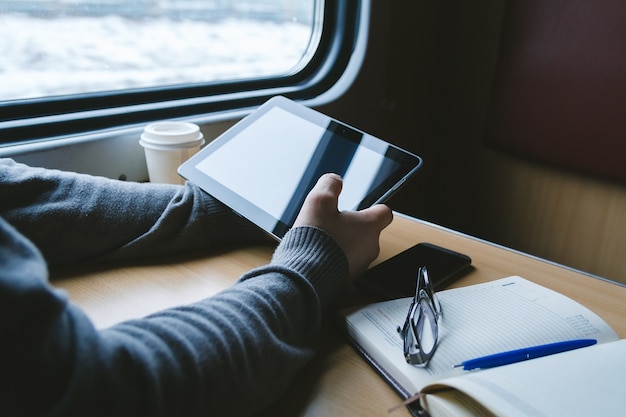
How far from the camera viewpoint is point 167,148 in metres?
0.85

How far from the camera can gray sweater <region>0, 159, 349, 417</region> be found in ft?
1.09

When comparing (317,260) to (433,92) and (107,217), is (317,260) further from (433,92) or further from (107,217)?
(433,92)

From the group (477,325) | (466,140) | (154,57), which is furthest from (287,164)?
(466,140)

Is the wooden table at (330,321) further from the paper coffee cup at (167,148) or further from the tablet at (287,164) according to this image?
the paper coffee cup at (167,148)

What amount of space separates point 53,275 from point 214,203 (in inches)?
9.0

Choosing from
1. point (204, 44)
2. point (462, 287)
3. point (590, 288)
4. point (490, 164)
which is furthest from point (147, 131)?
point (490, 164)

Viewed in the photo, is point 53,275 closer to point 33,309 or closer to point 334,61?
point 33,309

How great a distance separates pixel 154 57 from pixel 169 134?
1.04ft

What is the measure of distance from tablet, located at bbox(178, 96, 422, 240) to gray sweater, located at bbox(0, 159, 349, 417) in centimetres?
4

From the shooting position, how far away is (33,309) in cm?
33

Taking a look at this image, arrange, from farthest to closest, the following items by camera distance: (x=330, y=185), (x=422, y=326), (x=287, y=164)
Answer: (x=287, y=164)
(x=330, y=185)
(x=422, y=326)

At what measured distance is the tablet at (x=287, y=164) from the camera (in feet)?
2.31

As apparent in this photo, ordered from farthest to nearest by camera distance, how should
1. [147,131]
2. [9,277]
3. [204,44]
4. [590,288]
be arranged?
[204,44], [147,131], [590,288], [9,277]

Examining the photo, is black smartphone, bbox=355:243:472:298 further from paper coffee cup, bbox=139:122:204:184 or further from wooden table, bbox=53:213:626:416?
paper coffee cup, bbox=139:122:204:184
